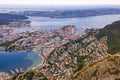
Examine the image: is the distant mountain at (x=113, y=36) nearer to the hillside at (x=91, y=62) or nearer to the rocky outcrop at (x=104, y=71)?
the hillside at (x=91, y=62)

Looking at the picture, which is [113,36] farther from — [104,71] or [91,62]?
[104,71]

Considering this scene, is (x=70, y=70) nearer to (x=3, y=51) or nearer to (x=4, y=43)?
(x=3, y=51)

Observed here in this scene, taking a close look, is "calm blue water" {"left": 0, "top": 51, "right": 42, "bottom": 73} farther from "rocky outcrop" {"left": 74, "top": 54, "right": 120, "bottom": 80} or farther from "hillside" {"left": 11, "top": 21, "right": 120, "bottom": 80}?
"rocky outcrop" {"left": 74, "top": 54, "right": 120, "bottom": 80}

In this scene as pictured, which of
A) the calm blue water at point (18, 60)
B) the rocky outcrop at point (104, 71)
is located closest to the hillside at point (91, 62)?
the rocky outcrop at point (104, 71)

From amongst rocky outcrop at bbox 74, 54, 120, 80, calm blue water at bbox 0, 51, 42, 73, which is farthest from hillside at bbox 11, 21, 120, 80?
calm blue water at bbox 0, 51, 42, 73

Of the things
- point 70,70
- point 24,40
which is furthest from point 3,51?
point 70,70

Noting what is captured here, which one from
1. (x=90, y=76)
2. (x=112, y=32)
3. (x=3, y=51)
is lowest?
(x=3, y=51)
